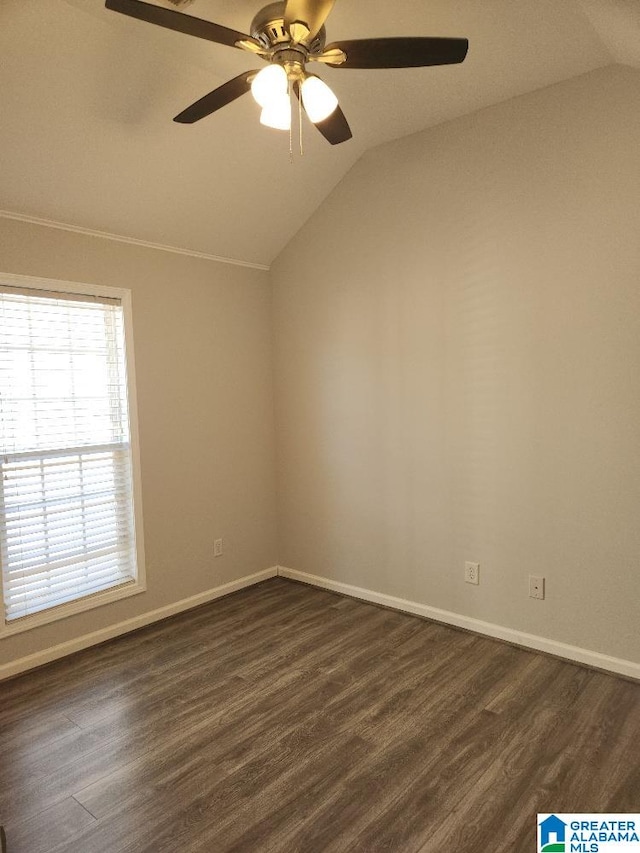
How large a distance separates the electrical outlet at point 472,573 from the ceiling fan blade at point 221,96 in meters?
2.63

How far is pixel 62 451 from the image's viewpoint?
122 inches

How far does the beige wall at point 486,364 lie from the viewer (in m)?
2.67

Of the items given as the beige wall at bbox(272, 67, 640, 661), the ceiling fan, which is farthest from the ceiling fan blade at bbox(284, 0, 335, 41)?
the beige wall at bbox(272, 67, 640, 661)

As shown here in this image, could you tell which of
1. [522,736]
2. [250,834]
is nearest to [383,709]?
[522,736]

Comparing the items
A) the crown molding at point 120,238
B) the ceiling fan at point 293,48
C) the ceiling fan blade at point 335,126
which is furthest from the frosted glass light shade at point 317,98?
the crown molding at point 120,238

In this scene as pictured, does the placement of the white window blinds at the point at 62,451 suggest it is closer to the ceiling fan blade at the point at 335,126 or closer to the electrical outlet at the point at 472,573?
the ceiling fan blade at the point at 335,126

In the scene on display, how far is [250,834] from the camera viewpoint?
5.97 ft

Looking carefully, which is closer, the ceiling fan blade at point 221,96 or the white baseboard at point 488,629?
the ceiling fan blade at point 221,96

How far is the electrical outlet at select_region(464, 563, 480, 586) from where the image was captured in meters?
3.22

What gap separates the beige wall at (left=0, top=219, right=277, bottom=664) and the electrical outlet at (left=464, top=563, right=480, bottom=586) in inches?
63.1

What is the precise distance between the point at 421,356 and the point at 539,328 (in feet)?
2.38

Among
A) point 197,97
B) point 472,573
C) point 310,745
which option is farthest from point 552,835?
point 197,97

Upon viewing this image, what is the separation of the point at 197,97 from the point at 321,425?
2126 millimetres

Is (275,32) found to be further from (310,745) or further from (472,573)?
(472,573)
